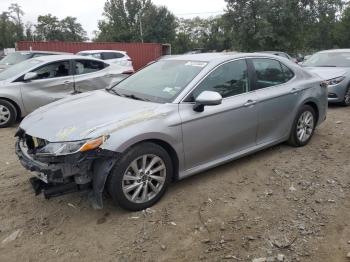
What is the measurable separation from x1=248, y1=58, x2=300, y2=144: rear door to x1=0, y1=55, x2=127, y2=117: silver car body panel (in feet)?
12.3

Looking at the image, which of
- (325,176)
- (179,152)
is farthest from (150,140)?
(325,176)

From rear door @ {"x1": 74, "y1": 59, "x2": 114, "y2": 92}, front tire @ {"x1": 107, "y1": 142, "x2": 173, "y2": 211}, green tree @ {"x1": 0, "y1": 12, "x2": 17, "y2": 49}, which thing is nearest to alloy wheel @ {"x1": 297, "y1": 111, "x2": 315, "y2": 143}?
front tire @ {"x1": 107, "y1": 142, "x2": 173, "y2": 211}

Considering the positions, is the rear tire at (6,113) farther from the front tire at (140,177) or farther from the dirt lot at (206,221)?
the front tire at (140,177)

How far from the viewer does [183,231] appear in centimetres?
349

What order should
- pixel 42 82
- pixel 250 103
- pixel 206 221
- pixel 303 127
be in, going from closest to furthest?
pixel 206 221 < pixel 250 103 < pixel 303 127 < pixel 42 82

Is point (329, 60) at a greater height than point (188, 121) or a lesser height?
greater

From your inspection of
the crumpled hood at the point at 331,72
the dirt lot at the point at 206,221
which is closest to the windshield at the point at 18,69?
the dirt lot at the point at 206,221

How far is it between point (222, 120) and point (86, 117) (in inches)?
62.9

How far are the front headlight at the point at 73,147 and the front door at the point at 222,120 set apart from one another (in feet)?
3.33

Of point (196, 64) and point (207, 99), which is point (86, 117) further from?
point (196, 64)

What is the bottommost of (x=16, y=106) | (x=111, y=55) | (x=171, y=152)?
(x=16, y=106)

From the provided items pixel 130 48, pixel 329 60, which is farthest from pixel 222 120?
pixel 130 48

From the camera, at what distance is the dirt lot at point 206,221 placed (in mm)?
3209

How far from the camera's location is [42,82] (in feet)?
25.7
